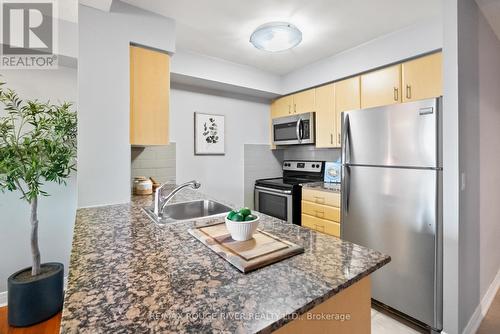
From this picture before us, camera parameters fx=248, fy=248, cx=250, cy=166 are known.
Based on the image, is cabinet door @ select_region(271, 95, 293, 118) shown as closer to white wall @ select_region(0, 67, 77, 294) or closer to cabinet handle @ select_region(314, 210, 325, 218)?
cabinet handle @ select_region(314, 210, 325, 218)

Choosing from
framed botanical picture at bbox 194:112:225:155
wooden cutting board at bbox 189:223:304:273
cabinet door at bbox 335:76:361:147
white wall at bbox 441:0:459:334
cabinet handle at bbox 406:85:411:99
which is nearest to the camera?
wooden cutting board at bbox 189:223:304:273

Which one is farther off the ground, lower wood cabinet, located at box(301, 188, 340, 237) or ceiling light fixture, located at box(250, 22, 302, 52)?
ceiling light fixture, located at box(250, 22, 302, 52)

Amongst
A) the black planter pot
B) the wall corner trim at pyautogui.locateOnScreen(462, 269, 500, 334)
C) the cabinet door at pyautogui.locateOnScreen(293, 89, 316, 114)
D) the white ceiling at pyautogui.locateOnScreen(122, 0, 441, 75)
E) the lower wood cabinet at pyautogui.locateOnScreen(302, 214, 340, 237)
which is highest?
the white ceiling at pyautogui.locateOnScreen(122, 0, 441, 75)

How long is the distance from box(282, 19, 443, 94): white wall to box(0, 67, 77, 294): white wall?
2448 mm

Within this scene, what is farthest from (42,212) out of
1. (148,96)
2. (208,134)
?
(208,134)

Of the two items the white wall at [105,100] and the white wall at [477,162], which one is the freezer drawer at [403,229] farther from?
the white wall at [105,100]

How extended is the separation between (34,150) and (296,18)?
2138 millimetres

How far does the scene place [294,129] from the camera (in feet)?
10.6

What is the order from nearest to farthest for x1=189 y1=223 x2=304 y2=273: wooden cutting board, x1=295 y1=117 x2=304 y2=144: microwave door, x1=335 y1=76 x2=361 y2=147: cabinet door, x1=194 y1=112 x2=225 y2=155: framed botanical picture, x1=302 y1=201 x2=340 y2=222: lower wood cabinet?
x1=189 y1=223 x2=304 y2=273: wooden cutting board → x1=302 y1=201 x2=340 y2=222: lower wood cabinet → x1=335 y1=76 x2=361 y2=147: cabinet door → x1=194 y1=112 x2=225 y2=155: framed botanical picture → x1=295 y1=117 x2=304 y2=144: microwave door

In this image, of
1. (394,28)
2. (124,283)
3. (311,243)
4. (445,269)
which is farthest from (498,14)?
(124,283)

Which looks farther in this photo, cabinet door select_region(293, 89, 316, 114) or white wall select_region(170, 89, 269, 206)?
cabinet door select_region(293, 89, 316, 114)

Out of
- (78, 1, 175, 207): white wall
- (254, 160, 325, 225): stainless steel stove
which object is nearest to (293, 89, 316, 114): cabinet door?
(254, 160, 325, 225): stainless steel stove

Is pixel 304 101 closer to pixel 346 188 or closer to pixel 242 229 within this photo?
pixel 346 188

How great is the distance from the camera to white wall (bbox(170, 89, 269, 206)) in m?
2.85
